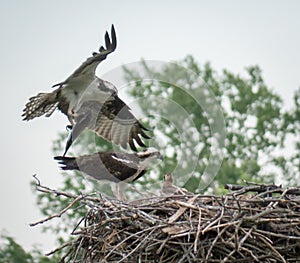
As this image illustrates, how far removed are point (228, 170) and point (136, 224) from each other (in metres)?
13.9

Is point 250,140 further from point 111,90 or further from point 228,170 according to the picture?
point 111,90

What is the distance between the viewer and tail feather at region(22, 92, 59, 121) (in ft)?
27.9

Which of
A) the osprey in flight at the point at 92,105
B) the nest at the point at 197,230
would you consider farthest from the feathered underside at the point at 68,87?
the nest at the point at 197,230

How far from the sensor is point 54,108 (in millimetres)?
8531

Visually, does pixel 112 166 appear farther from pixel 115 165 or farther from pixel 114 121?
pixel 114 121

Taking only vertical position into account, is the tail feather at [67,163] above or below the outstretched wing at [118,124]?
below

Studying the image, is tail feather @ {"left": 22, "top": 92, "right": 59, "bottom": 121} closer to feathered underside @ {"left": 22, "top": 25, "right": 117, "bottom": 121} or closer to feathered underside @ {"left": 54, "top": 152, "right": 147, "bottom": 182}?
feathered underside @ {"left": 22, "top": 25, "right": 117, "bottom": 121}

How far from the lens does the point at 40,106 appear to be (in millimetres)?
8547

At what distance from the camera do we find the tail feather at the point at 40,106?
335 inches

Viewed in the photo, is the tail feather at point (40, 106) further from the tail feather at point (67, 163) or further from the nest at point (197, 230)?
the nest at point (197, 230)

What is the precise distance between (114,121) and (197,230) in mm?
3783

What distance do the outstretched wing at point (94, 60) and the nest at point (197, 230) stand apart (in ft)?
6.63

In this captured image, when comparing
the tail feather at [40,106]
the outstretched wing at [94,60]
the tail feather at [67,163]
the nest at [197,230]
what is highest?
the outstretched wing at [94,60]

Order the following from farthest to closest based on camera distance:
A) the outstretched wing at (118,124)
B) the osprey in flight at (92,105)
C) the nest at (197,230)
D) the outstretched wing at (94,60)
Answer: the outstretched wing at (118,124) → the osprey in flight at (92,105) → the outstretched wing at (94,60) → the nest at (197,230)
